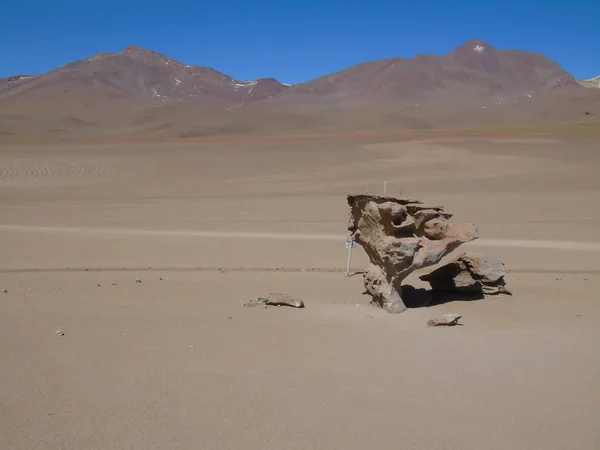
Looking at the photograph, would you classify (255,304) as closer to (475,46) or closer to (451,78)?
(451,78)

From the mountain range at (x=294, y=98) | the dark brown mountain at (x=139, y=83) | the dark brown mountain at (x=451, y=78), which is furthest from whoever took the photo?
the dark brown mountain at (x=451, y=78)

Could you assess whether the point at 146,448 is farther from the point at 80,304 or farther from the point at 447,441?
the point at 80,304

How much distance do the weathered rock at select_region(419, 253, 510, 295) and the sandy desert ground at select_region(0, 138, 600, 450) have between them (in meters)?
0.32

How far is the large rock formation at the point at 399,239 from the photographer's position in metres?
8.12

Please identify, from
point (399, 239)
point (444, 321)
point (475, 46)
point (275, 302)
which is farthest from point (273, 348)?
point (475, 46)

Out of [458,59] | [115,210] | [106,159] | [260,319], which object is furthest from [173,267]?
[458,59]

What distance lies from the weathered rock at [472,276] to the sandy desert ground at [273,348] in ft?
1.06

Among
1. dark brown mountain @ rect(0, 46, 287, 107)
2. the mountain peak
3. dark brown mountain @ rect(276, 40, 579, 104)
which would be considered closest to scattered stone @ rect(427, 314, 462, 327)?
dark brown mountain @ rect(0, 46, 287, 107)

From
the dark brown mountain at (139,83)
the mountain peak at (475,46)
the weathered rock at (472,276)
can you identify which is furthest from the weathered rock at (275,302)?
the mountain peak at (475,46)

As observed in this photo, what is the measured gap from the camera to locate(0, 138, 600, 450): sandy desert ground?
Result: 438 centimetres

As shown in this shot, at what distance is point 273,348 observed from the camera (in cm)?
637

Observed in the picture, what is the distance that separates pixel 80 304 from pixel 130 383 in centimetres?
372

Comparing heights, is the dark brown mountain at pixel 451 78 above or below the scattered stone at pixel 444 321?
above

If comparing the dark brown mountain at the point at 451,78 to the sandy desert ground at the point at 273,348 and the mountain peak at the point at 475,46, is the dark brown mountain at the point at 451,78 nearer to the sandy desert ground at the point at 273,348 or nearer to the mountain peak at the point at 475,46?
the mountain peak at the point at 475,46
